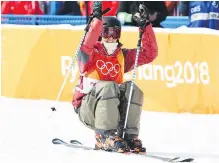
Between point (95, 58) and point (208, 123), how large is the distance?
2.08 meters

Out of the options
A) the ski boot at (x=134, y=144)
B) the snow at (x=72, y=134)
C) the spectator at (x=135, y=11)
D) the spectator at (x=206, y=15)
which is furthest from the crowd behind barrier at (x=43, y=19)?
the ski boot at (x=134, y=144)

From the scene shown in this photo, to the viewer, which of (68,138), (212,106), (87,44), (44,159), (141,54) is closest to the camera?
(44,159)

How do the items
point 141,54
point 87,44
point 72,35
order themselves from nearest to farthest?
point 87,44 → point 141,54 → point 72,35

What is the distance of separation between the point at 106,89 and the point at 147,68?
9.59ft

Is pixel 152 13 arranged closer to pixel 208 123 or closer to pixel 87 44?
pixel 208 123

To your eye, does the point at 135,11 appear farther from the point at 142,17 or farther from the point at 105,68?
the point at 105,68

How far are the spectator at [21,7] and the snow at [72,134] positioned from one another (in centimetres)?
256

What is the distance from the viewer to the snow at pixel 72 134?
15.4 feet

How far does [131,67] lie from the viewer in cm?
540

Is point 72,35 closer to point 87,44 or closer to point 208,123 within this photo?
point 208,123

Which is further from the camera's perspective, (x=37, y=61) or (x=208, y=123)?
(x=37, y=61)

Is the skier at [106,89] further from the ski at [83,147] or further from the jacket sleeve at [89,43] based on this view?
the ski at [83,147]

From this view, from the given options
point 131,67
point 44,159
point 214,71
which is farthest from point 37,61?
point 44,159

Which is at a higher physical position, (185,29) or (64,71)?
(185,29)
